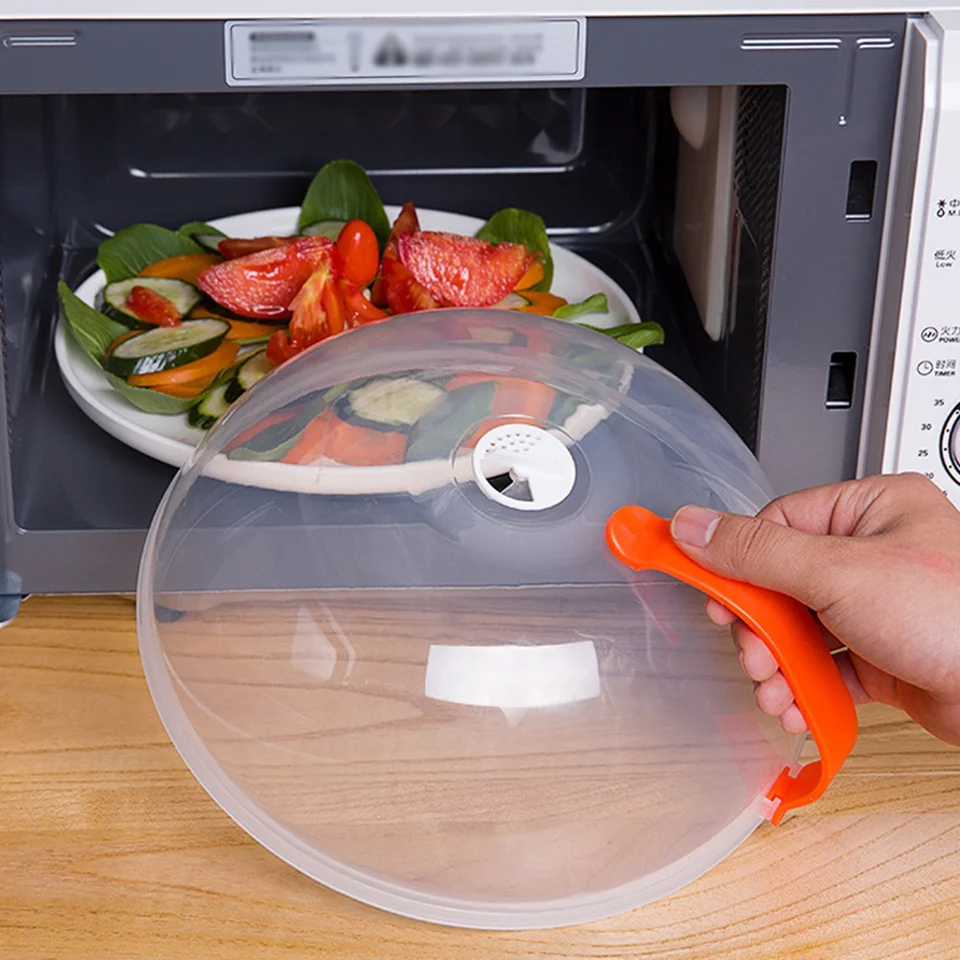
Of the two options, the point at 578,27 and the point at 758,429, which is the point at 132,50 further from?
the point at 758,429

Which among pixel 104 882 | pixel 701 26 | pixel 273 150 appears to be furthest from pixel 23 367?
pixel 701 26

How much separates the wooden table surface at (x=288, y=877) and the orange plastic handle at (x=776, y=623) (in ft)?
0.36

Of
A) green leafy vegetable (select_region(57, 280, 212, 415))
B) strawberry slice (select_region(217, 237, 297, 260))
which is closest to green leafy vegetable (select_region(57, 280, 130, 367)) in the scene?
green leafy vegetable (select_region(57, 280, 212, 415))

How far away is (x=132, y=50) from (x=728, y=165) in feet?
1.20

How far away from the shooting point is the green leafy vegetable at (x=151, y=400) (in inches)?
33.0

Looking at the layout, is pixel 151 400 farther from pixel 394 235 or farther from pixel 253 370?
pixel 394 235

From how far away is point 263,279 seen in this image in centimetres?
94

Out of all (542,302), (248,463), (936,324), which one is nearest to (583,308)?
(542,302)

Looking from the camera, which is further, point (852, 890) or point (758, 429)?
point (758, 429)

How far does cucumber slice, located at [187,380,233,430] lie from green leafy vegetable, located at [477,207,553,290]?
23 cm

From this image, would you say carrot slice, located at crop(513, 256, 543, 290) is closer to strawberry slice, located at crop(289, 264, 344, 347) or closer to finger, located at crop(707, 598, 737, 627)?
strawberry slice, located at crop(289, 264, 344, 347)

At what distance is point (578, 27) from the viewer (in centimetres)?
71

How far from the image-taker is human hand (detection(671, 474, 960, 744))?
23.4 inches

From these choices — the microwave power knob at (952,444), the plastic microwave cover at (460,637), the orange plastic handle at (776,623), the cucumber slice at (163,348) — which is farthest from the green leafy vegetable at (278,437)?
the microwave power knob at (952,444)
